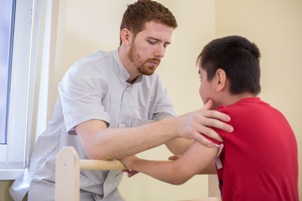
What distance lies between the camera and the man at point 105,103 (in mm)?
1115

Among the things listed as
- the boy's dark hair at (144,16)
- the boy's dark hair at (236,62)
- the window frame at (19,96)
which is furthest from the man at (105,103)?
the boy's dark hair at (236,62)

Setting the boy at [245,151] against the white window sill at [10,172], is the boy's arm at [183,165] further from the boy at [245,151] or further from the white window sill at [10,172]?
the white window sill at [10,172]

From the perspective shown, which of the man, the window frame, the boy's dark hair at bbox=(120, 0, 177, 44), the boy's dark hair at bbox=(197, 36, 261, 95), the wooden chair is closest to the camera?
the wooden chair

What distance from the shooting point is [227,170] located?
33.8 inches

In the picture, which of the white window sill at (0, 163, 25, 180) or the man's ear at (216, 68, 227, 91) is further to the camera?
→ the white window sill at (0, 163, 25, 180)

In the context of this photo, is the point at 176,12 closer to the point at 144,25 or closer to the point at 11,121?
the point at 144,25

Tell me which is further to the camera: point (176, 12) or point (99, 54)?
point (176, 12)

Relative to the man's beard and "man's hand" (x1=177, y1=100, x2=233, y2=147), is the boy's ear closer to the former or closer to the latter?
"man's hand" (x1=177, y1=100, x2=233, y2=147)

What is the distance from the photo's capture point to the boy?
0.83 metres

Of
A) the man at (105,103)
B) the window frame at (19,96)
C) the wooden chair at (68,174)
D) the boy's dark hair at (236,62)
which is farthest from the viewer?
the window frame at (19,96)

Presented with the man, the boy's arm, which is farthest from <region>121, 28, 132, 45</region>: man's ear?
the boy's arm

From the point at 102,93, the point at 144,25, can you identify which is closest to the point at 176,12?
the point at 144,25

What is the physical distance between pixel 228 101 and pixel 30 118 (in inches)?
34.2

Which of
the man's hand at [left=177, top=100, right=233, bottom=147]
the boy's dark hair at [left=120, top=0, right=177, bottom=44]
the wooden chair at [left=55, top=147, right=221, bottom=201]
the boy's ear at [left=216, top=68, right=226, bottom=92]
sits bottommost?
the wooden chair at [left=55, top=147, right=221, bottom=201]
